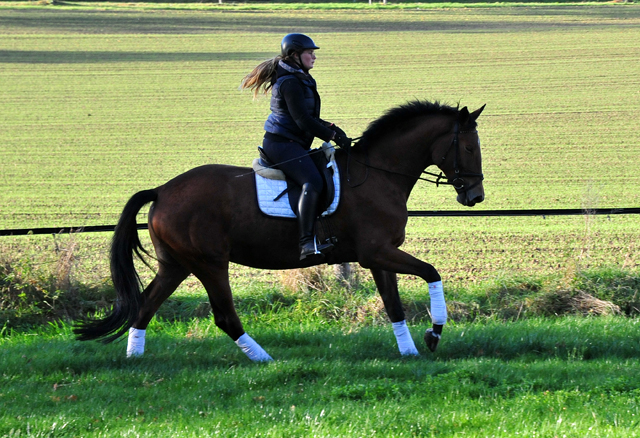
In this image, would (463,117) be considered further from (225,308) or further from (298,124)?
(225,308)

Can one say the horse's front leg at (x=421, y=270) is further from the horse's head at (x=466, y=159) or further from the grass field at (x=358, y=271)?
the horse's head at (x=466, y=159)

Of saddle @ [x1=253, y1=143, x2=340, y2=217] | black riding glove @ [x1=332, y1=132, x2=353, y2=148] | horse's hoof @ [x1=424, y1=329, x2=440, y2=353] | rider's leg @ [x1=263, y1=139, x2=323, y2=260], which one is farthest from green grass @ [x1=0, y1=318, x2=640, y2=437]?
black riding glove @ [x1=332, y1=132, x2=353, y2=148]

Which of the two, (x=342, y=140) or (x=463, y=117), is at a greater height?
(x=463, y=117)

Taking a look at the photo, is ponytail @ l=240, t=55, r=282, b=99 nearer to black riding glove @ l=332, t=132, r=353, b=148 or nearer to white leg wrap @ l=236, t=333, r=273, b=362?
black riding glove @ l=332, t=132, r=353, b=148

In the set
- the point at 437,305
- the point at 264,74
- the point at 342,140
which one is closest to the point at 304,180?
the point at 342,140

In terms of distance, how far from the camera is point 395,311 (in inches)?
268

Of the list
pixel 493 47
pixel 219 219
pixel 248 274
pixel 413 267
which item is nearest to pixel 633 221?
pixel 248 274

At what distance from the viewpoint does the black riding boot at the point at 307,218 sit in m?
6.39

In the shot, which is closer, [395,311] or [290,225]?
[290,225]

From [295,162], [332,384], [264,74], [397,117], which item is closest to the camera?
[332,384]

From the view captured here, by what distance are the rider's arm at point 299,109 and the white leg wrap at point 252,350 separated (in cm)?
197

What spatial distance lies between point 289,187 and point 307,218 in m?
0.41

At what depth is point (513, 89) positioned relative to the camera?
88.8ft

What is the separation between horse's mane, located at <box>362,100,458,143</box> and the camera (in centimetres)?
694
